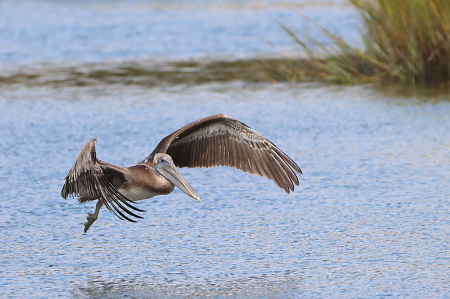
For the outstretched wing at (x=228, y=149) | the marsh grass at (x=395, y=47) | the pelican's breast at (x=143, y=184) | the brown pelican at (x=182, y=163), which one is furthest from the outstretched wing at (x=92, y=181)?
the marsh grass at (x=395, y=47)

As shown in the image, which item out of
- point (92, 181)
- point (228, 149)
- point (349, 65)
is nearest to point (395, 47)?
point (349, 65)

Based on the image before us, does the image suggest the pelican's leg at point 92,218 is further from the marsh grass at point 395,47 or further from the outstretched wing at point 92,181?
the marsh grass at point 395,47

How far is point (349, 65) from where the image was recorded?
13.1m

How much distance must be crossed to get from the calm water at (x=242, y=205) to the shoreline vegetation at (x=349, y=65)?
587 millimetres

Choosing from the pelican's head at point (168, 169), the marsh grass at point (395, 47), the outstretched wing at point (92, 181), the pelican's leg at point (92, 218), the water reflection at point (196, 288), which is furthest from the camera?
the marsh grass at point (395, 47)

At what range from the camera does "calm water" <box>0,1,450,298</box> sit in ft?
16.9

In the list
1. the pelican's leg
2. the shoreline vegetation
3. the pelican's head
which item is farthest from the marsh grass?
the pelican's leg

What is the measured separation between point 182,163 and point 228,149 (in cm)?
50

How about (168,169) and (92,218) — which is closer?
(168,169)

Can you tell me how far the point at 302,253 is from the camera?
563 cm

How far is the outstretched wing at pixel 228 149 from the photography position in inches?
252

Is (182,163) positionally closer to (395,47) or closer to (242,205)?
(242,205)

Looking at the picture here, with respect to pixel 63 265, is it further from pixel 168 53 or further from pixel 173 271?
pixel 168 53

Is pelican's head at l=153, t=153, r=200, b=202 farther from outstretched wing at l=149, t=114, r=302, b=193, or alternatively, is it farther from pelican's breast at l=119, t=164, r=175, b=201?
outstretched wing at l=149, t=114, r=302, b=193
